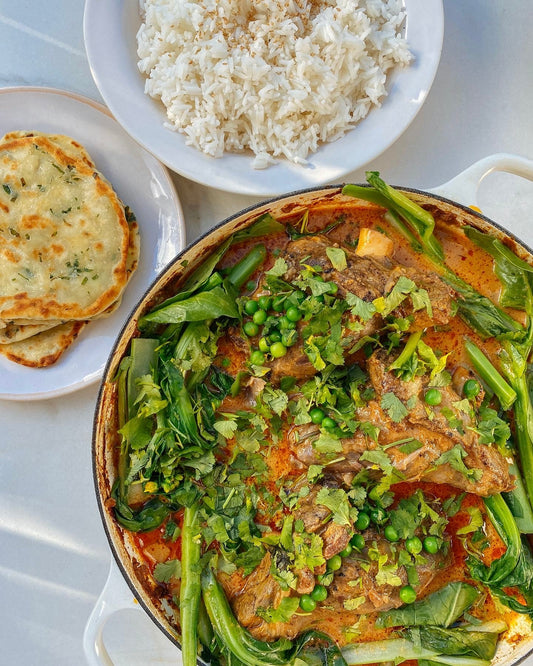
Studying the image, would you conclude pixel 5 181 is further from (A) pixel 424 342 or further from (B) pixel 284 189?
(A) pixel 424 342

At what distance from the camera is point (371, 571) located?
276 cm

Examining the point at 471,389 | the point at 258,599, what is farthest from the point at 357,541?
the point at 471,389

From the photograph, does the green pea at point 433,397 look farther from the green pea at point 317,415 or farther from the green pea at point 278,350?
the green pea at point 278,350

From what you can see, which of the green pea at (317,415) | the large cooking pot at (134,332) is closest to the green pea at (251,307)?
the large cooking pot at (134,332)

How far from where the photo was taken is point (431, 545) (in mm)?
2740

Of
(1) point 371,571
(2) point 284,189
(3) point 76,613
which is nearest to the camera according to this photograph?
(1) point 371,571

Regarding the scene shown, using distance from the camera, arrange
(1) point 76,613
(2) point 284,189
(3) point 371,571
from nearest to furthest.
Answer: (3) point 371,571 → (2) point 284,189 → (1) point 76,613

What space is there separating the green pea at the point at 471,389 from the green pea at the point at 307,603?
42.0 inches

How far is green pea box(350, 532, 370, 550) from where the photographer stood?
9.07 feet

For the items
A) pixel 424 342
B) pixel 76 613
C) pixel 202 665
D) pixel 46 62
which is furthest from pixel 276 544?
pixel 46 62

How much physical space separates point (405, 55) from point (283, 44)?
0.56 m

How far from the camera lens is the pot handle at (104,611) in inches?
106

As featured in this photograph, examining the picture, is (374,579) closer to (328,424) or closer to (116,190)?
(328,424)

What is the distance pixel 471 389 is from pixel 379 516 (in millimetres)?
658
